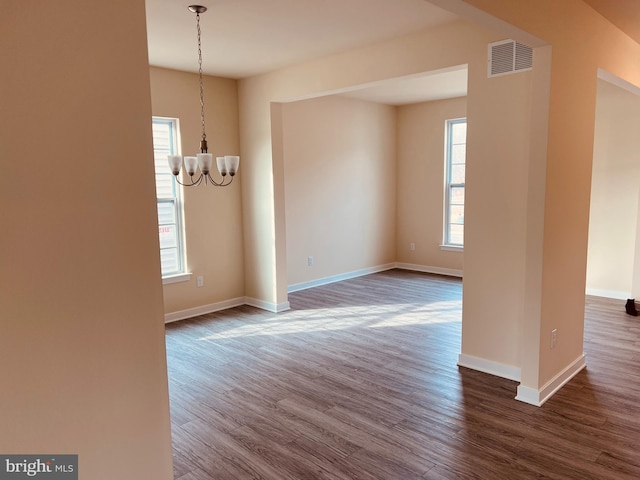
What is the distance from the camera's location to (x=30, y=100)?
1.02 metres

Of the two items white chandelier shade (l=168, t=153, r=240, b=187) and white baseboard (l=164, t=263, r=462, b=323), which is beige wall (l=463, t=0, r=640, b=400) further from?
white baseboard (l=164, t=263, r=462, b=323)

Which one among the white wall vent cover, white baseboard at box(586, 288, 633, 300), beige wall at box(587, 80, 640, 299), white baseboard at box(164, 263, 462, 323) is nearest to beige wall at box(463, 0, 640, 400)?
the white wall vent cover

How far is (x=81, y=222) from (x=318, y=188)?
5455 mm

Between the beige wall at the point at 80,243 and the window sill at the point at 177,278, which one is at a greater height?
the beige wall at the point at 80,243

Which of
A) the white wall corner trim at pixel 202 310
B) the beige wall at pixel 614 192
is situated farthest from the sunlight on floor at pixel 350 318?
the beige wall at pixel 614 192

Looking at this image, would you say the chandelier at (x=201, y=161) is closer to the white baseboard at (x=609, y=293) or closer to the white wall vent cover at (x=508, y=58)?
the white wall vent cover at (x=508, y=58)

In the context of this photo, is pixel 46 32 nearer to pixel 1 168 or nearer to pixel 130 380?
pixel 1 168

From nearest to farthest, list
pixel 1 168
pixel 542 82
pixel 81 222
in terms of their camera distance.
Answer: pixel 1 168
pixel 81 222
pixel 542 82

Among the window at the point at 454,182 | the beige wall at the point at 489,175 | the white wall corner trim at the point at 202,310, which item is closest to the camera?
the beige wall at the point at 489,175

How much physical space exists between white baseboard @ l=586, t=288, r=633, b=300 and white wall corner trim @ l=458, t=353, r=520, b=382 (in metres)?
3.05

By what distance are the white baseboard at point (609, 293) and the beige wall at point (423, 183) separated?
183 centimetres

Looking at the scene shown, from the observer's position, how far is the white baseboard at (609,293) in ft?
18.1

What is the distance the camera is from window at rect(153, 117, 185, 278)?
4.80 meters

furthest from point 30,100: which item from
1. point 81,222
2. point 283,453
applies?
point 283,453
